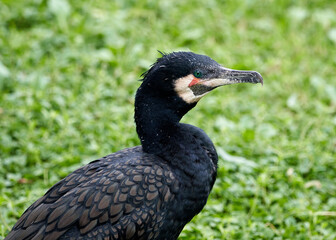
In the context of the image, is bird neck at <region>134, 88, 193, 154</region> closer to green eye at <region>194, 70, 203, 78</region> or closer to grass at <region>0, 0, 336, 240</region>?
green eye at <region>194, 70, 203, 78</region>

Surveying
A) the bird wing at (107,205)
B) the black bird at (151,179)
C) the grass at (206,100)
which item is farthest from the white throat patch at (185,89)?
the grass at (206,100)

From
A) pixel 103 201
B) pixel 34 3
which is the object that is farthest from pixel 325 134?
pixel 34 3

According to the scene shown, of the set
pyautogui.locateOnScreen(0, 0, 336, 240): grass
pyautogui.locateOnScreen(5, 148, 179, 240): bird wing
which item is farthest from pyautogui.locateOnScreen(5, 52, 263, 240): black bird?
pyautogui.locateOnScreen(0, 0, 336, 240): grass

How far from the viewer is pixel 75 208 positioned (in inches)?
125

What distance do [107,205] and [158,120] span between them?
699 mm

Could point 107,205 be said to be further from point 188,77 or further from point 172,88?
point 188,77

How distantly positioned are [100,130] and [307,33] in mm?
3787

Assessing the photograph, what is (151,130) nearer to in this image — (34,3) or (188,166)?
(188,166)

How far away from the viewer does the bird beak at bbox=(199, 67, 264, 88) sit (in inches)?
136

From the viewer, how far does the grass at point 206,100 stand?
4391mm

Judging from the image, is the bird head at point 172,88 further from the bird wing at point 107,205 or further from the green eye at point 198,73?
the bird wing at point 107,205

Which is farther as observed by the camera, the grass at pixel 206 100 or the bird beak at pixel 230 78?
the grass at pixel 206 100

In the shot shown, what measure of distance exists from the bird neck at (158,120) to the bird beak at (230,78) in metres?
0.24

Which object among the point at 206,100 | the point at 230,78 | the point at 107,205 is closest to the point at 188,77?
the point at 230,78
